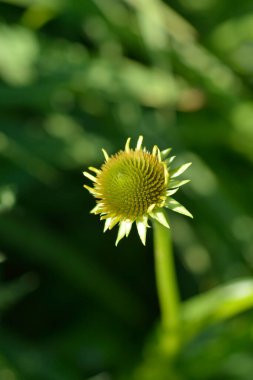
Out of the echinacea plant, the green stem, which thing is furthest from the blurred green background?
the echinacea plant

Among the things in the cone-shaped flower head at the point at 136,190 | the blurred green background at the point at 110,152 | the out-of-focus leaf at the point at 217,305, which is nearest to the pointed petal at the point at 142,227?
the cone-shaped flower head at the point at 136,190

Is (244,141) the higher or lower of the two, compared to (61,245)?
higher

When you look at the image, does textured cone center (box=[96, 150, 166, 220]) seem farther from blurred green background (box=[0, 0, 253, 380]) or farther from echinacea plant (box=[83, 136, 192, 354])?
blurred green background (box=[0, 0, 253, 380])

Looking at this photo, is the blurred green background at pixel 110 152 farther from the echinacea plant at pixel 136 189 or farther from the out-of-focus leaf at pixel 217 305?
the echinacea plant at pixel 136 189

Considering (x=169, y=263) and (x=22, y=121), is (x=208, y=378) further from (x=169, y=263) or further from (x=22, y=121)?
(x=22, y=121)

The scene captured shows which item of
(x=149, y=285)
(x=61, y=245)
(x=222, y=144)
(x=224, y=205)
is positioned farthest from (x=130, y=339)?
(x=222, y=144)

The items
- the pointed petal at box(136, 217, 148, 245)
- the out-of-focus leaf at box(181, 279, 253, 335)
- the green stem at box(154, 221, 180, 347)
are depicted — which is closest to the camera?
the pointed petal at box(136, 217, 148, 245)

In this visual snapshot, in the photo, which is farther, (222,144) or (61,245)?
(222,144)
